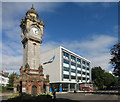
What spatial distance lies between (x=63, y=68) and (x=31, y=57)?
30386 mm

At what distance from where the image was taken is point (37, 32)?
2533cm

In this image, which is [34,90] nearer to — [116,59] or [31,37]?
[31,37]

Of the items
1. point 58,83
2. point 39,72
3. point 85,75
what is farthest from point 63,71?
point 39,72

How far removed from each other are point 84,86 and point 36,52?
4277 centimetres

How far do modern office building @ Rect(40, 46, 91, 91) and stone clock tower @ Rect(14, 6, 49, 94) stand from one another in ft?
87.6

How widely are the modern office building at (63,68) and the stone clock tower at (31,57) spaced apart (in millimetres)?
26699

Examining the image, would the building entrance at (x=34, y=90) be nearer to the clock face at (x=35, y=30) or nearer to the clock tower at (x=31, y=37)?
the clock tower at (x=31, y=37)

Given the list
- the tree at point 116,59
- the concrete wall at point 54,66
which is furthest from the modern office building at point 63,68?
the tree at point 116,59

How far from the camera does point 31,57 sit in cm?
2278

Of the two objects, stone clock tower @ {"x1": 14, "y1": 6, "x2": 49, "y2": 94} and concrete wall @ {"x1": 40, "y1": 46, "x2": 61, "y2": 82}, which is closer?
stone clock tower @ {"x1": 14, "y1": 6, "x2": 49, "y2": 94}

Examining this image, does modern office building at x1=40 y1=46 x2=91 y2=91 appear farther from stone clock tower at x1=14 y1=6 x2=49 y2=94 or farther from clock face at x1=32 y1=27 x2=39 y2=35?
clock face at x1=32 y1=27 x2=39 y2=35

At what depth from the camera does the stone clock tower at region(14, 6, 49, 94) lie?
2122 centimetres

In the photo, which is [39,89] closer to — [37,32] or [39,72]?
[39,72]

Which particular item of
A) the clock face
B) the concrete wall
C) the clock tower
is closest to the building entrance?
the clock tower
